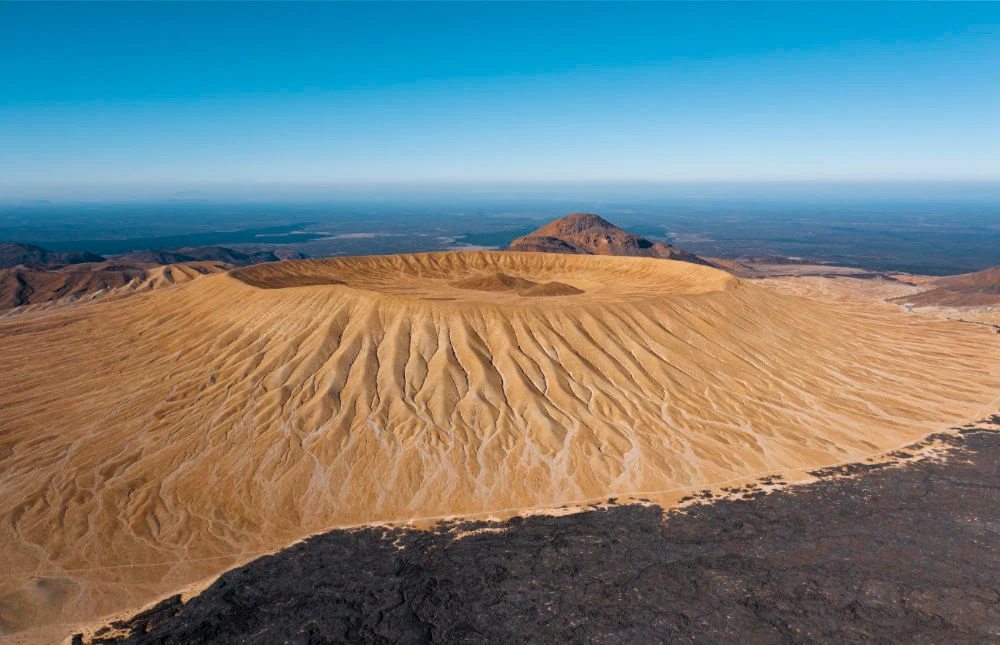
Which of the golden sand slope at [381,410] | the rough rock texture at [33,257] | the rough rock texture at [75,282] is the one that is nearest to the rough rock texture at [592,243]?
the rough rock texture at [75,282]

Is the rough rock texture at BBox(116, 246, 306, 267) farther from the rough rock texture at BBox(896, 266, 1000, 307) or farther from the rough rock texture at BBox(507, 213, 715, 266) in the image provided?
the rough rock texture at BBox(896, 266, 1000, 307)

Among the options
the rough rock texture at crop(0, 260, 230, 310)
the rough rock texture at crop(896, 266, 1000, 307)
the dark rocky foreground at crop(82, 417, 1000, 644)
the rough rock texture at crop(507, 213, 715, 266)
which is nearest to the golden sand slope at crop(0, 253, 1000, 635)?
the dark rocky foreground at crop(82, 417, 1000, 644)

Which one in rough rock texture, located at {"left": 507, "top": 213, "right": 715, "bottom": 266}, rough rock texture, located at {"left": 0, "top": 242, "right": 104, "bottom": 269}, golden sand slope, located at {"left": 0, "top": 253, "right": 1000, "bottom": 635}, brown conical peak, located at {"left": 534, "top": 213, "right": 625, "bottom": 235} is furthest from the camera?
brown conical peak, located at {"left": 534, "top": 213, "right": 625, "bottom": 235}

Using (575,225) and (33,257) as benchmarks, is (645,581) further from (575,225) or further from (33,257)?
(33,257)

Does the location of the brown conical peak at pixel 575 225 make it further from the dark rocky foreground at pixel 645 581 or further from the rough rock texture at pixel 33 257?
the dark rocky foreground at pixel 645 581

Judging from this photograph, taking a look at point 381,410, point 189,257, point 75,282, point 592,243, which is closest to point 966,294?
point 592,243

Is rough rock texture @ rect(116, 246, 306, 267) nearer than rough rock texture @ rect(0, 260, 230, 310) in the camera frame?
No

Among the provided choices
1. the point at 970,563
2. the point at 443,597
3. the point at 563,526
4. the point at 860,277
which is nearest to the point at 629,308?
the point at 563,526
